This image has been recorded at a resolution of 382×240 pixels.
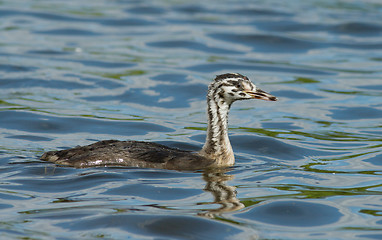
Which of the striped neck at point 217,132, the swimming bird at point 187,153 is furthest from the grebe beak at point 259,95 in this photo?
the striped neck at point 217,132

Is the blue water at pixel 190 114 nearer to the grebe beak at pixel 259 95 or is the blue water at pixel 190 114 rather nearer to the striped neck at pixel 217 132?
the striped neck at pixel 217 132

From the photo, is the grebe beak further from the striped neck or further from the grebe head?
the striped neck

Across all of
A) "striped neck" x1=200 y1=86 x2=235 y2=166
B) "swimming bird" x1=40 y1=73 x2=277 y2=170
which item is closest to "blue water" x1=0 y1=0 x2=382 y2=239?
"swimming bird" x1=40 y1=73 x2=277 y2=170

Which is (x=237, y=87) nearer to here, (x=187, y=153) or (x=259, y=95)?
(x=259, y=95)

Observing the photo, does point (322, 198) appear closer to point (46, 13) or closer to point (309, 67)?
point (309, 67)

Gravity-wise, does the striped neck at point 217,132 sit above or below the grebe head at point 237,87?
below

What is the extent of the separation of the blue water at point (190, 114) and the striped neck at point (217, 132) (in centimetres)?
37

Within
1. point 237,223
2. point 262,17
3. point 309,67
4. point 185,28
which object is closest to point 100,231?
point 237,223

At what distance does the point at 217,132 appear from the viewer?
1366cm

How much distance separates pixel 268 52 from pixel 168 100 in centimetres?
710

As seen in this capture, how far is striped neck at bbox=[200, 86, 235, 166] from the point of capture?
1359 cm

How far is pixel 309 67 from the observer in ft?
80.3

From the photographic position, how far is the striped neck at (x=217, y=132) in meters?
13.6

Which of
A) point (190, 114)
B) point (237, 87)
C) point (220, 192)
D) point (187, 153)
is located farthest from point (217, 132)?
point (190, 114)
